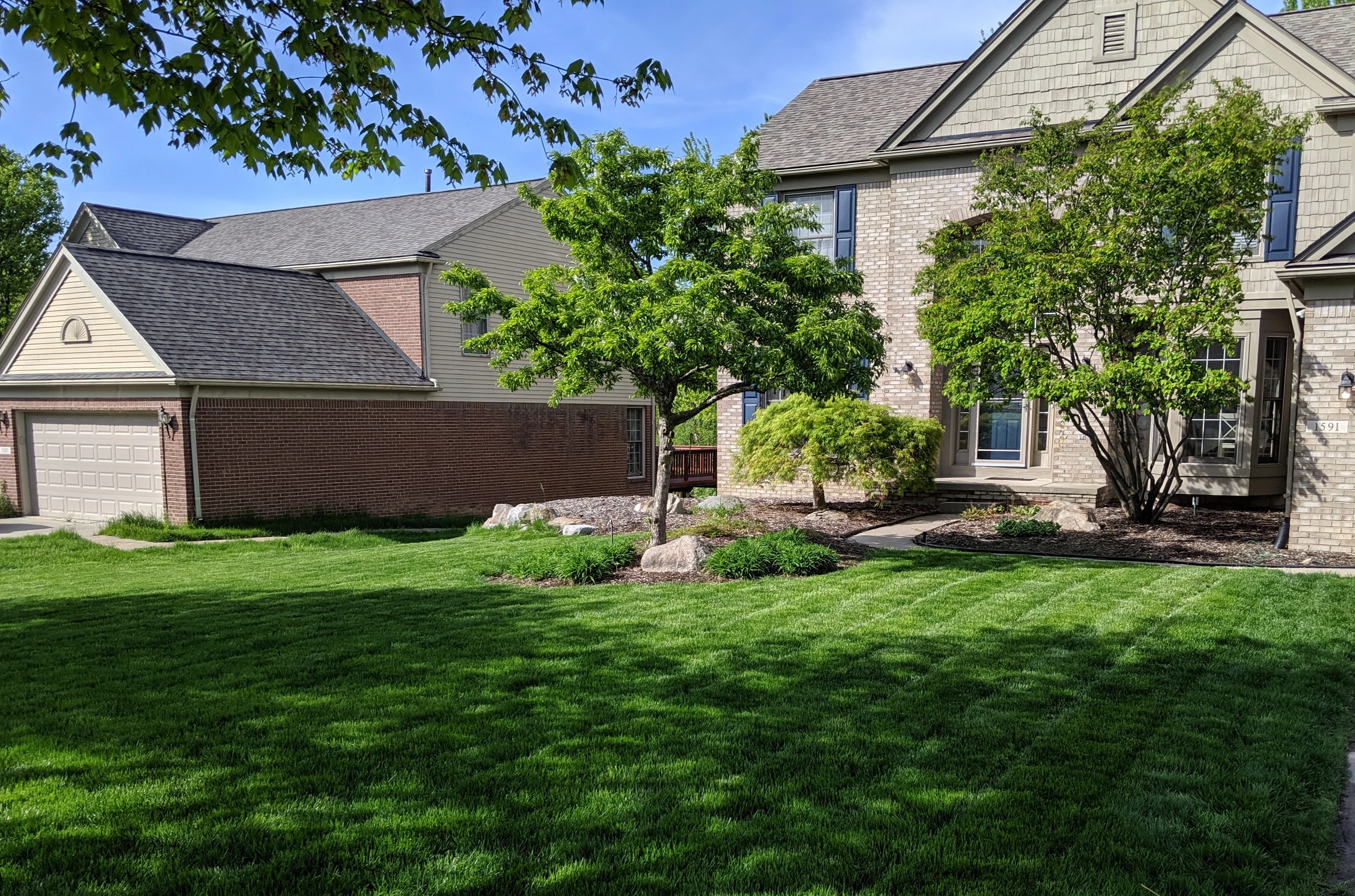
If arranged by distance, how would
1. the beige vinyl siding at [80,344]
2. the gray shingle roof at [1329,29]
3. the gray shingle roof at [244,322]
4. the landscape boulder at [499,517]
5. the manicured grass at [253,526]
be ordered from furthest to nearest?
the gray shingle roof at [244,322] → the beige vinyl siding at [80,344] → the landscape boulder at [499,517] → the manicured grass at [253,526] → the gray shingle roof at [1329,29]

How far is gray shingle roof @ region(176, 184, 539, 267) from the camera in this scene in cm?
2200

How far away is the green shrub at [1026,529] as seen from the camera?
13.0 metres

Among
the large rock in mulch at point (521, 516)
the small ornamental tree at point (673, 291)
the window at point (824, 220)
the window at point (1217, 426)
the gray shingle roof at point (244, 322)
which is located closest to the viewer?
the small ornamental tree at point (673, 291)

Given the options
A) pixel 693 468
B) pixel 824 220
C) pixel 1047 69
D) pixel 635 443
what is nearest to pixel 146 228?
pixel 635 443

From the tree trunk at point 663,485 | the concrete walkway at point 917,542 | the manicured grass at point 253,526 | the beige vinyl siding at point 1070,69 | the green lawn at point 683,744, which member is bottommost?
the manicured grass at point 253,526

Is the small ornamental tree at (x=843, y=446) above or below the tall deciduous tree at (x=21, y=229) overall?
below

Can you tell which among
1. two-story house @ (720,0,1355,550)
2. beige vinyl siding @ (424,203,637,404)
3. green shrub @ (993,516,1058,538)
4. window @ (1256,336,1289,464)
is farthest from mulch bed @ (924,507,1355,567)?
beige vinyl siding @ (424,203,637,404)

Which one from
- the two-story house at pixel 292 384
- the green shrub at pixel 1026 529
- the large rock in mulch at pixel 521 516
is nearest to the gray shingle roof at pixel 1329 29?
the green shrub at pixel 1026 529

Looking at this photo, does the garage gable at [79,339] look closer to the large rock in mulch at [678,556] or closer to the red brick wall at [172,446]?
the red brick wall at [172,446]

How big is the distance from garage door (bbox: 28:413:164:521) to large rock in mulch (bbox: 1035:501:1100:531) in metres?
15.3

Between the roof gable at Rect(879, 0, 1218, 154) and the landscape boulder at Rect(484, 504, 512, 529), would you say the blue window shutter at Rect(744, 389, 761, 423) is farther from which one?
the roof gable at Rect(879, 0, 1218, 154)

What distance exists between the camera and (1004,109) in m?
17.1

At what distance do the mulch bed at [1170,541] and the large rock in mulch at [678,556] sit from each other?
366 centimetres

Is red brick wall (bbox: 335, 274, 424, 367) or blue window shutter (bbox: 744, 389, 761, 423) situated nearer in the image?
blue window shutter (bbox: 744, 389, 761, 423)
